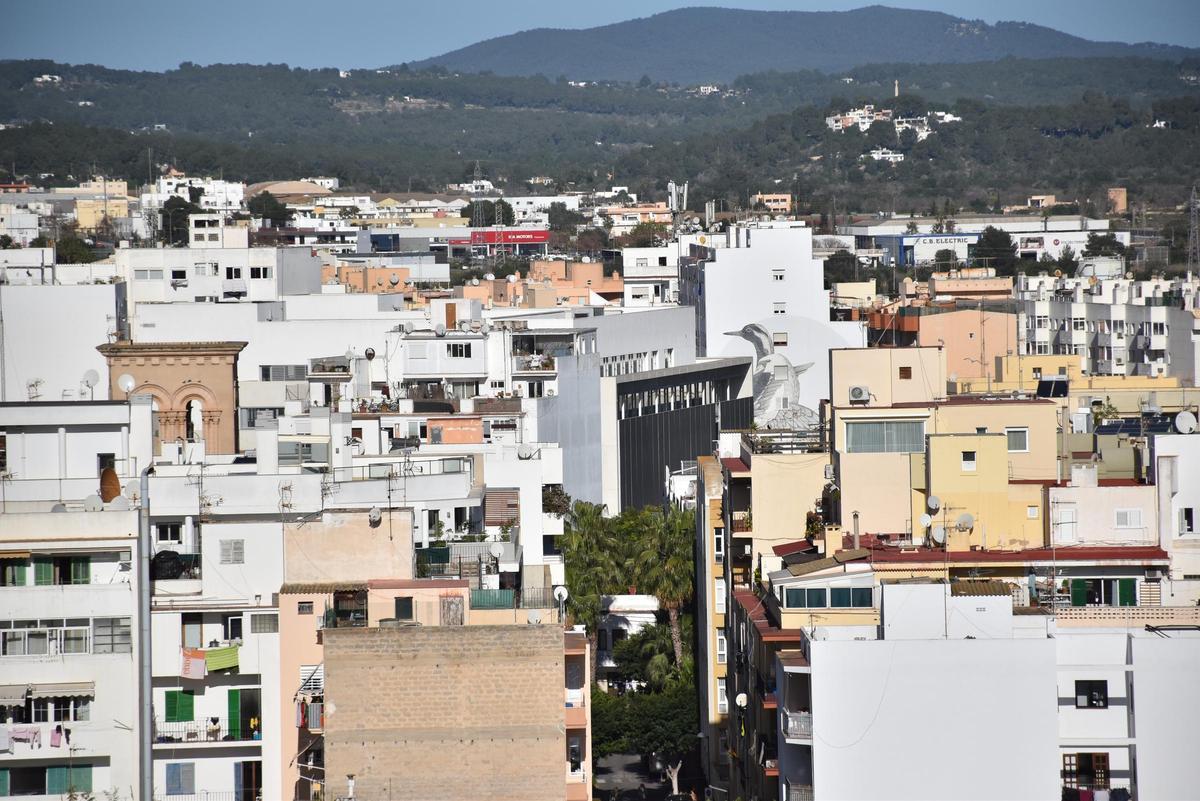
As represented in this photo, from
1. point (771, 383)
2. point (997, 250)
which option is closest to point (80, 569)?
point (771, 383)

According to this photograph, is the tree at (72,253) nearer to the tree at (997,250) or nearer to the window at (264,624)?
the tree at (997,250)

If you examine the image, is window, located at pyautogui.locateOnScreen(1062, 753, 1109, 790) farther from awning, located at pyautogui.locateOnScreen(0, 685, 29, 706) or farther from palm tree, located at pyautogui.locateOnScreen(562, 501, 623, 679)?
palm tree, located at pyautogui.locateOnScreen(562, 501, 623, 679)

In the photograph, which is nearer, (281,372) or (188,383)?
(188,383)

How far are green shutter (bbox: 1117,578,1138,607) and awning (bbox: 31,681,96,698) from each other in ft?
26.8

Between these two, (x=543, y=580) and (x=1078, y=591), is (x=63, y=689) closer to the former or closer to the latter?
(x=543, y=580)

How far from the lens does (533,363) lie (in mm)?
40219

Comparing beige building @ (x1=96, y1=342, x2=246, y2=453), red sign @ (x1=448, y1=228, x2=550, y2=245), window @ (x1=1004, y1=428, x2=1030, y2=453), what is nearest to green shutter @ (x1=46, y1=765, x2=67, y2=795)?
window @ (x1=1004, y1=428, x2=1030, y2=453)

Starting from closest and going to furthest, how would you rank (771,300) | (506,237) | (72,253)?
1. (771,300)
2. (72,253)
3. (506,237)

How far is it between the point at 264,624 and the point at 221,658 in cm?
42

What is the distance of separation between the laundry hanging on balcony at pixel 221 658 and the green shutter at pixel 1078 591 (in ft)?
21.9

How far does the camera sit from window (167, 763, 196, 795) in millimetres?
17609

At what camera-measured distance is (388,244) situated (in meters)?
119

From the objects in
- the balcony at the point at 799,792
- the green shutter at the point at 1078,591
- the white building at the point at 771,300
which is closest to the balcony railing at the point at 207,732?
the balcony at the point at 799,792

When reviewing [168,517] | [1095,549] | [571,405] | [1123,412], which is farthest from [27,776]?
[571,405]
